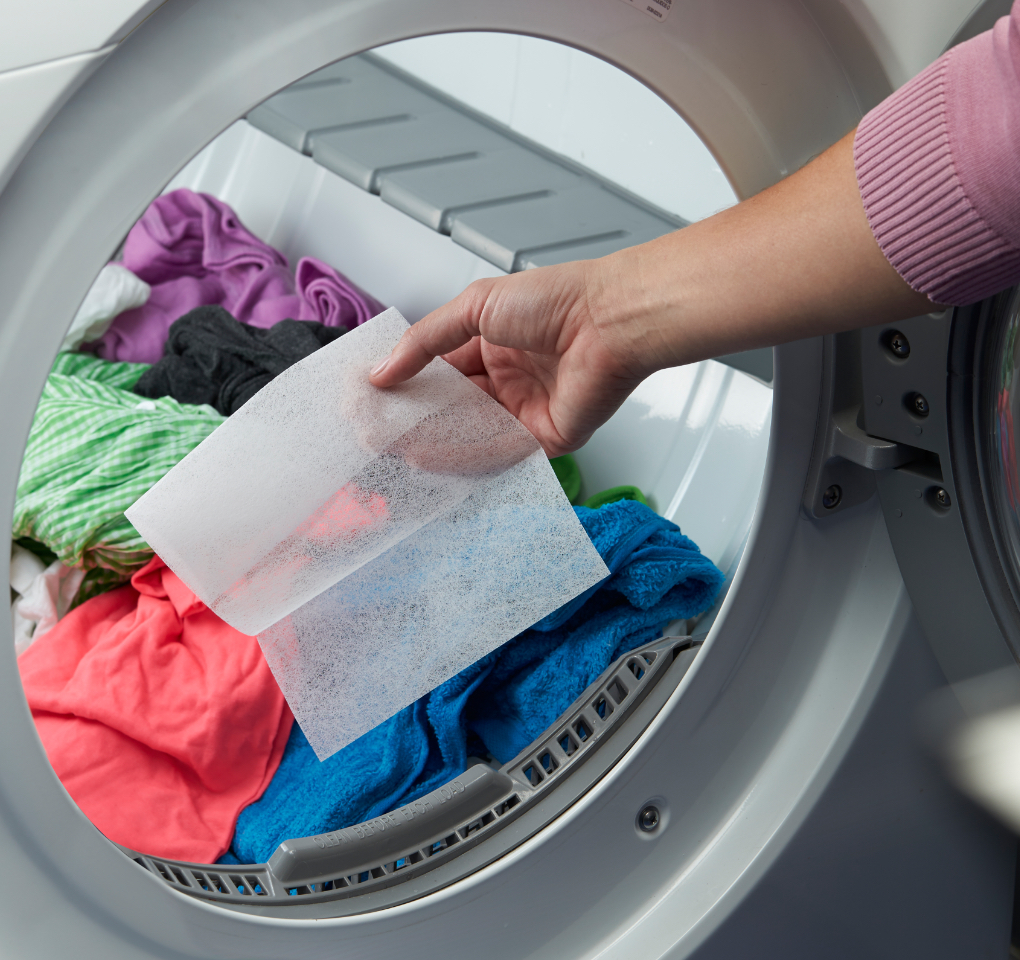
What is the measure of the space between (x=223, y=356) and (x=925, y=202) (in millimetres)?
840

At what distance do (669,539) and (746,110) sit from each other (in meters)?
0.38

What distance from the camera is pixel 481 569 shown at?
57 cm

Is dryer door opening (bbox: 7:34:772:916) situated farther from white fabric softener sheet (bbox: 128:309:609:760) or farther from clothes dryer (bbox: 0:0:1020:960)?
white fabric softener sheet (bbox: 128:309:609:760)

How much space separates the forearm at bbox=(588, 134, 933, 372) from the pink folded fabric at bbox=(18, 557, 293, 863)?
0.48 m

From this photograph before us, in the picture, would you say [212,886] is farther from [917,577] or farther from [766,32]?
[766,32]

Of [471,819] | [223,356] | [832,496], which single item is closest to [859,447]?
[832,496]

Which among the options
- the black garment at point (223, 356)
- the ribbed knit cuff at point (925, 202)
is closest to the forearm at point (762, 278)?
the ribbed knit cuff at point (925, 202)

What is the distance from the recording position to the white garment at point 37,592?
2.79 ft

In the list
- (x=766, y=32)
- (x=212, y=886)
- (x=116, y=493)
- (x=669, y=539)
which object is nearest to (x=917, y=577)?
(x=669, y=539)

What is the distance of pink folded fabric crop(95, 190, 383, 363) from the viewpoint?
1.17 meters

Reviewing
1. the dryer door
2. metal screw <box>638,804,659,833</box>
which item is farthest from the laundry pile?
the dryer door

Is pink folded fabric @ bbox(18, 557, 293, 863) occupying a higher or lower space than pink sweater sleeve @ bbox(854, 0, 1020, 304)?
lower

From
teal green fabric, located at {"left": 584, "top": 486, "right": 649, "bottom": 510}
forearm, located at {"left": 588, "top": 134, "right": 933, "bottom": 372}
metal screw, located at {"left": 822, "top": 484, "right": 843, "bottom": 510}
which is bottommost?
teal green fabric, located at {"left": 584, "top": 486, "right": 649, "bottom": 510}

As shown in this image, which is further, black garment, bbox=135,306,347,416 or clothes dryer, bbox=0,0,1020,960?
black garment, bbox=135,306,347,416
